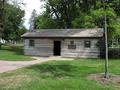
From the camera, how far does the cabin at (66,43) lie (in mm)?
33312

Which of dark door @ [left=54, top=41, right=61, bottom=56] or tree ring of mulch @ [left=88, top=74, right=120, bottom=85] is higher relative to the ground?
dark door @ [left=54, top=41, right=61, bottom=56]

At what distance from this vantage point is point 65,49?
34.7m

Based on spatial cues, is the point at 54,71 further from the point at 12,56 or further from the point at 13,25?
the point at 13,25

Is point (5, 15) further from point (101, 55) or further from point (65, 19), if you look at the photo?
point (101, 55)

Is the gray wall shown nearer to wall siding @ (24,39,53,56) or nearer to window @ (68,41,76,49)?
wall siding @ (24,39,53,56)

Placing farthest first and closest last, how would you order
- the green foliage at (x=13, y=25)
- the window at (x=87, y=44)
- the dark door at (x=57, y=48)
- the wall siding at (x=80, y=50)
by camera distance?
the green foliage at (x=13, y=25)
the dark door at (x=57, y=48)
the window at (x=87, y=44)
the wall siding at (x=80, y=50)

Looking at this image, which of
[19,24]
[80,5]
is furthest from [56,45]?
[19,24]

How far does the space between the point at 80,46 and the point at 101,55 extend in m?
2.62

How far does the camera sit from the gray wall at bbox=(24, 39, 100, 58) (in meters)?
33.3

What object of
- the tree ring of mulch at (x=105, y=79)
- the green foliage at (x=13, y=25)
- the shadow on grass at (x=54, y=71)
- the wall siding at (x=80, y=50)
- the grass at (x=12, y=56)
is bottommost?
the tree ring of mulch at (x=105, y=79)

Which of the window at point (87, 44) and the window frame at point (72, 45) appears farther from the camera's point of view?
the window frame at point (72, 45)

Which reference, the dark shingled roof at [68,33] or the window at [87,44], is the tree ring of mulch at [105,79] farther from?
the window at [87,44]

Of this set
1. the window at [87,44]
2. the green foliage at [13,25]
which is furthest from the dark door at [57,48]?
the green foliage at [13,25]

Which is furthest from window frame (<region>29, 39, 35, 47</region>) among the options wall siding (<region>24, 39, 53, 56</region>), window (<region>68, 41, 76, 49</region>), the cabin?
window (<region>68, 41, 76, 49</region>)
